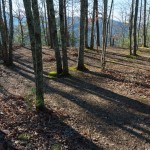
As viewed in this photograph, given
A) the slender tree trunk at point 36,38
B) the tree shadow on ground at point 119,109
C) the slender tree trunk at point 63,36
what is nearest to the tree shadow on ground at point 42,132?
the slender tree trunk at point 36,38

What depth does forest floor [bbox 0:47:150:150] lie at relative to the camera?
8664 millimetres

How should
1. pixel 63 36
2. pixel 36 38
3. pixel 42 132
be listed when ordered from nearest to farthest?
pixel 42 132
pixel 36 38
pixel 63 36

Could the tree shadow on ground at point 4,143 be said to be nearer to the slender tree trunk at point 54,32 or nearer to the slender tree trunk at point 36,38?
the slender tree trunk at point 36,38

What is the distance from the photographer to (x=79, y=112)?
1115cm

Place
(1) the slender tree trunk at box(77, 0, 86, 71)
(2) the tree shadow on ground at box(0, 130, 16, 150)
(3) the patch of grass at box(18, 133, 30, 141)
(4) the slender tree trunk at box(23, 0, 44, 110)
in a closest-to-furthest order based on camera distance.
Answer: (2) the tree shadow on ground at box(0, 130, 16, 150) < (3) the patch of grass at box(18, 133, 30, 141) < (4) the slender tree trunk at box(23, 0, 44, 110) < (1) the slender tree trunk at box(77, 0, 86, 71)

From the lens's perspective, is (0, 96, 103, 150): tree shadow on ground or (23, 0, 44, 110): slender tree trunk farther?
(23, 0, 44, 110): slender tree trunk

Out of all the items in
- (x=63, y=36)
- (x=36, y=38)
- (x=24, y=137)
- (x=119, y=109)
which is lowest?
(x=119, y=109)

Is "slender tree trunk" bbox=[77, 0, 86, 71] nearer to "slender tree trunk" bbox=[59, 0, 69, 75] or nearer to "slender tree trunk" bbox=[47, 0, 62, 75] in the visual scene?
"slender tree trunk" bbox=[59, 0, 69, 75]

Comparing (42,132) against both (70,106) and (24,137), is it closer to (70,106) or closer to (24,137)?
(24,137)

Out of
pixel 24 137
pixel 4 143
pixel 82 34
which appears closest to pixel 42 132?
pixel 24 137

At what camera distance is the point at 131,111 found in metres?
11.3

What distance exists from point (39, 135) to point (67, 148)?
1199mm

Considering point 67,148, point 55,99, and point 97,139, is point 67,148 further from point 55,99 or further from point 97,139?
point 55,99

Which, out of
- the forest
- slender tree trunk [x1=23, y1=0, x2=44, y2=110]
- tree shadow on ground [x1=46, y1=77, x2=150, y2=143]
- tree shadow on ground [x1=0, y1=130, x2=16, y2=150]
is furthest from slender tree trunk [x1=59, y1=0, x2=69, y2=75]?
tree shadow on ground [x1=0, y1=130, x2=16, y2=150]
